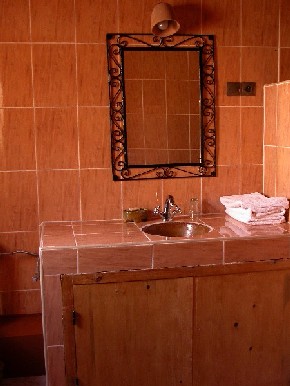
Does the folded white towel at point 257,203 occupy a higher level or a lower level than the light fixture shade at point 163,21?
lower

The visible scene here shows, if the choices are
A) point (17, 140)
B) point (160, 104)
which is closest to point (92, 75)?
point (160, 104)

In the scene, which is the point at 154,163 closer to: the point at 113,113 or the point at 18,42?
the point at 113,113

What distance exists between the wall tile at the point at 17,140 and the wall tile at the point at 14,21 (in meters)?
0.37

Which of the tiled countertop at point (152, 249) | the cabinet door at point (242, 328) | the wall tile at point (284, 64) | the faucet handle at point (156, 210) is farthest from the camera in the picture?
the wall tile at point (284, 64)

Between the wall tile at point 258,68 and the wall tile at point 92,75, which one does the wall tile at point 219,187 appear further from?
the wall tile at point 92,75

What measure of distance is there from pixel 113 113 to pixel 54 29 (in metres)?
0.52

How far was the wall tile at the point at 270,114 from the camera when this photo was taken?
2639 millimetres

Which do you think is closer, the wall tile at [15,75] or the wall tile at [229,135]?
the wall tile at [15,75]

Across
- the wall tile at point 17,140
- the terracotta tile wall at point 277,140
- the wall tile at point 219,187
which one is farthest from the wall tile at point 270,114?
the wall tile at point 17,140

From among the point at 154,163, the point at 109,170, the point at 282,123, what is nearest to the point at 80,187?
the point at 109,170

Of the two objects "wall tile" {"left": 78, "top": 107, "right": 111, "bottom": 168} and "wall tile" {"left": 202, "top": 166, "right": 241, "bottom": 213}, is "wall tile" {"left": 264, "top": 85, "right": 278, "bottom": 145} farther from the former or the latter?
"wall tile" {"left": 78, "top": 107, "right": 111, "bottom": 168}

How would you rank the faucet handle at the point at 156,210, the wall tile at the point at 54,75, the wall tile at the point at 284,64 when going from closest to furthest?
the wall tile at the point at 54,75
the faucet handle at the point at 156,210
the wall tile at the point at 284,64

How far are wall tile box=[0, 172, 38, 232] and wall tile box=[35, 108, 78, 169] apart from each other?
0.12m

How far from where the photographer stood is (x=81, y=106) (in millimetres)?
2568
